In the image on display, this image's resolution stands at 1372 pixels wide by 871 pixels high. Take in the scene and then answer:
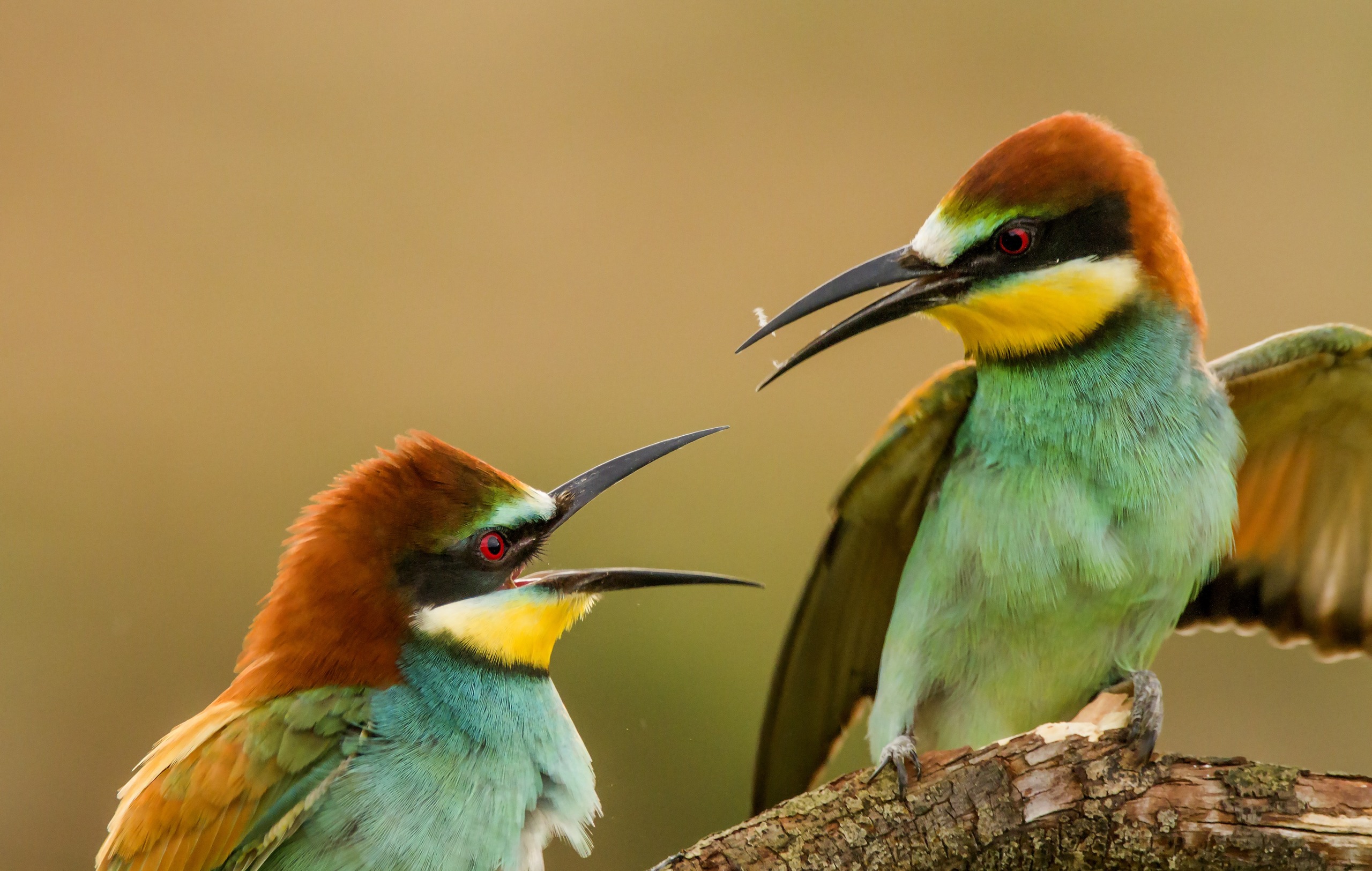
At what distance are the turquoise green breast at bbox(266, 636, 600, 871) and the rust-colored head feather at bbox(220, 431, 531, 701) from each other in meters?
0.05

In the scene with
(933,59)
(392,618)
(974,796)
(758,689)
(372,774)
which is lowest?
(758,689)

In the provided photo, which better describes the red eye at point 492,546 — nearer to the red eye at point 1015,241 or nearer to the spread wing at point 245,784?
the spread wing at point 245,784

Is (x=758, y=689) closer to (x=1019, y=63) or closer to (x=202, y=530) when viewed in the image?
(x=202, y=530)

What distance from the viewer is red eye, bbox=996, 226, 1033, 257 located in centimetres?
181

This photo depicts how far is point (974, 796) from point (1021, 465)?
1.85 ft

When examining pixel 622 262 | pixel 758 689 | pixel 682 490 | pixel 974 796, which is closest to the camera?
pixel 974 796

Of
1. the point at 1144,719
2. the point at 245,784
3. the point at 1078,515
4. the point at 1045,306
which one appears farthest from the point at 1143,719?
the point at 245,784

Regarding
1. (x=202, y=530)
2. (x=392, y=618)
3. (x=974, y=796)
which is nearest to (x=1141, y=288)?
(x=974, y=796)

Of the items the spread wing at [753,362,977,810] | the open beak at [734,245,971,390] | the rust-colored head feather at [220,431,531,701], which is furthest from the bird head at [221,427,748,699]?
the spread wing at [753,362,977,810]

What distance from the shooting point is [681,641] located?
144 inches

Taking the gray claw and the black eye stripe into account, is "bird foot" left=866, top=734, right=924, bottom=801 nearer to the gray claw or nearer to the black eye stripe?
the gray claw

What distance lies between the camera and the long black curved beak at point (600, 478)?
1.83m

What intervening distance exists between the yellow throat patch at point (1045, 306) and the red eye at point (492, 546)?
710 millimetres

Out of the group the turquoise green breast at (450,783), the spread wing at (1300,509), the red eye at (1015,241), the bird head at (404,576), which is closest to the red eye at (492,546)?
the bird head at (404,576)
